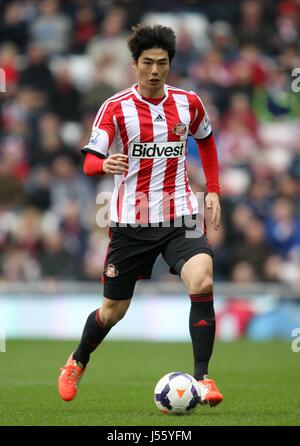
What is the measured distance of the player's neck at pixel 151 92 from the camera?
715 centimetres

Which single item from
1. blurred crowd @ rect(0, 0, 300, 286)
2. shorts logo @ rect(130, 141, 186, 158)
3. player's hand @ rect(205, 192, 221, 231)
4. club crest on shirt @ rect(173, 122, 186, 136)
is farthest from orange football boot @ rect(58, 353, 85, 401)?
blurred crowd @ rect(0, 0, 300, 286)

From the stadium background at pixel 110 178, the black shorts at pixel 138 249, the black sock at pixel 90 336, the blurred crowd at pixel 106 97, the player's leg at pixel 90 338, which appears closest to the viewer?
the black shorts at pixel 138 249

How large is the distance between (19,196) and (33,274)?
137cm

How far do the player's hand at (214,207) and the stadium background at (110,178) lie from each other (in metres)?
6.16

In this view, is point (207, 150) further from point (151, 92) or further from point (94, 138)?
point (94, 138)

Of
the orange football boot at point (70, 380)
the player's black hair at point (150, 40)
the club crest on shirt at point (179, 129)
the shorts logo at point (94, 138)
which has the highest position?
the player's black hair at point (150, 40)

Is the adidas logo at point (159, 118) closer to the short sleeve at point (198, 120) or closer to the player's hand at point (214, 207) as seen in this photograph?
the short sleeve at point (198, 120)

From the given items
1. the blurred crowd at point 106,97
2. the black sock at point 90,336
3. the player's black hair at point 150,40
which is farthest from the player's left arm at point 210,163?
the blurred crowd at point 106,97

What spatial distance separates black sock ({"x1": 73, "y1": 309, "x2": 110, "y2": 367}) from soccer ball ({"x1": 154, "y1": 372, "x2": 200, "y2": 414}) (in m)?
0.87

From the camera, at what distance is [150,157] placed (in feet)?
23.4

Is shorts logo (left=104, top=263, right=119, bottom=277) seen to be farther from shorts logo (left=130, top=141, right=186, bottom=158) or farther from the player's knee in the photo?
shorts logo (left=130, top=141, right=186, bottom=158)

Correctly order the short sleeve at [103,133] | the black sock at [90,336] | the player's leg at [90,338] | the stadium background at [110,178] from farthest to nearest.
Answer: the stadium background at [110,178], the black sock at [90,336], the player's leg at [90,338], the short sleeve at [103,133]

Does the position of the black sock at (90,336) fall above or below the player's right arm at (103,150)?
below

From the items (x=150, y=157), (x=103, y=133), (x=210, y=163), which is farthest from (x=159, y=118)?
(x=210, y=163)
